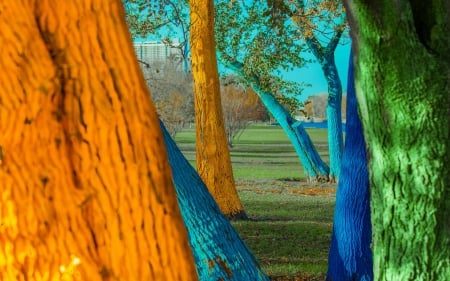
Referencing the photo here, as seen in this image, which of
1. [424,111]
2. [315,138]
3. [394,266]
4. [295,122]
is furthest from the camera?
[315,138]

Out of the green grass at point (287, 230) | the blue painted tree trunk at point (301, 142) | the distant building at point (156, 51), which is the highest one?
the distant building at point (156, 51)

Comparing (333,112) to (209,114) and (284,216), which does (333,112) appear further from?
(209,114)

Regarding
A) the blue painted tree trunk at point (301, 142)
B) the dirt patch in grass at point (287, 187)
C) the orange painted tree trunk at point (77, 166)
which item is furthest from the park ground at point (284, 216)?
the orange painted tree trunk at point (77, 166)

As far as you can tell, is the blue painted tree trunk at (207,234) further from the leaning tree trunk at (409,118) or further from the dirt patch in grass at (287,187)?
the dirt patch in grass at (287,187)

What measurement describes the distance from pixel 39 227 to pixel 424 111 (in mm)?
3028

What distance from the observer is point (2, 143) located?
92.9 inches

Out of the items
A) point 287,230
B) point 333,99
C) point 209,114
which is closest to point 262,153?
point 333,99

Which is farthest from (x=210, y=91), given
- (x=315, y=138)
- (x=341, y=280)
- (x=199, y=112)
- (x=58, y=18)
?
(x=315, y=138)

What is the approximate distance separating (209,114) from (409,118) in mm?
8779

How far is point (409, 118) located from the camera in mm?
4887

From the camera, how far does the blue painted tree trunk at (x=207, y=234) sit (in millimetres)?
4762

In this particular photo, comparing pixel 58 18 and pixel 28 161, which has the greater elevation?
pixel 58 18

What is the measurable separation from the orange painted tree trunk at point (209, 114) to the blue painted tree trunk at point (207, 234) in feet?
27.1

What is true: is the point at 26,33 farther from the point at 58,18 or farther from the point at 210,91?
the point at 210,91
